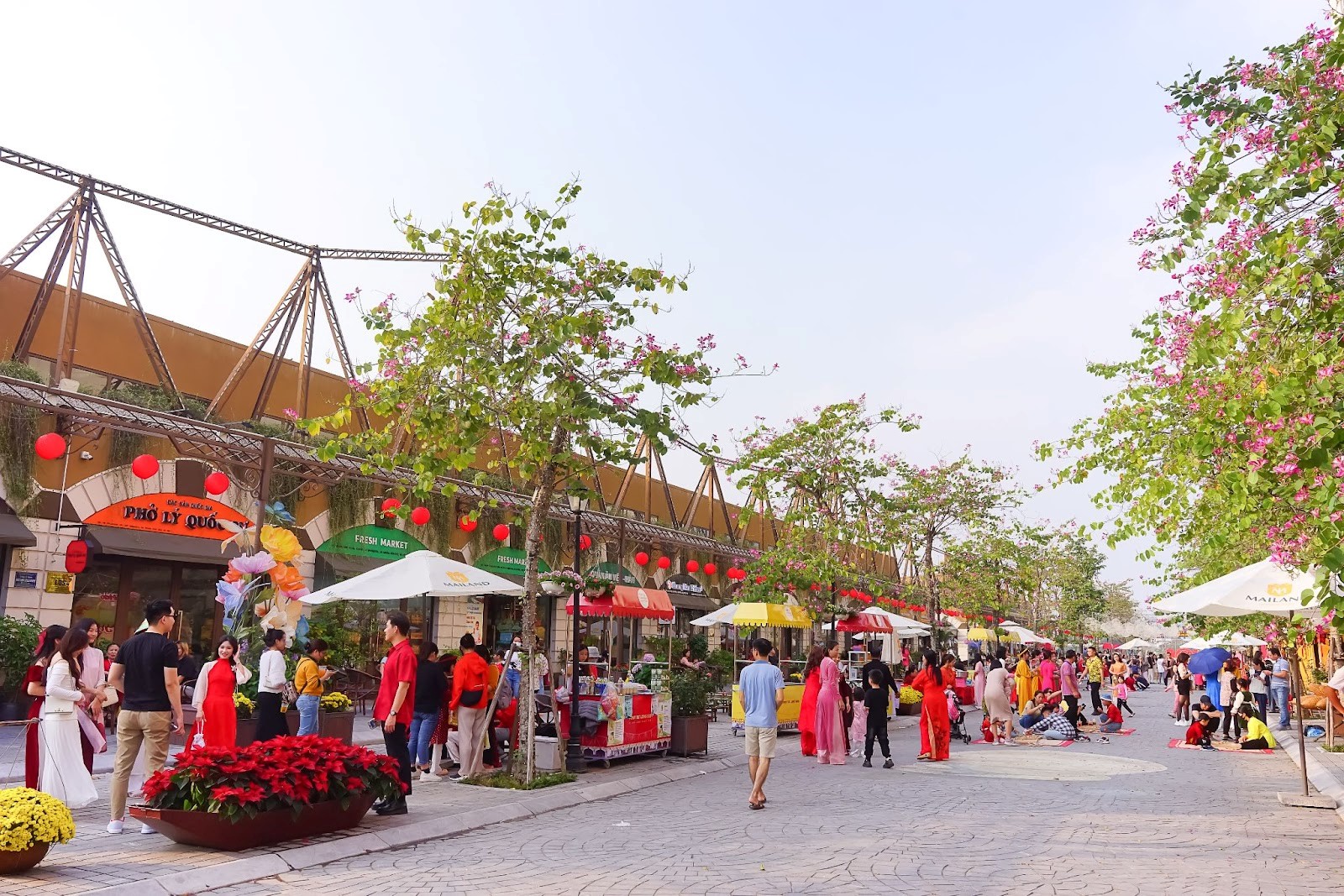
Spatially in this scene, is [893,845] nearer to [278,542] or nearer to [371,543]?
[278,542]

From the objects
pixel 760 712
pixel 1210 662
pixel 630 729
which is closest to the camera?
pixel 760 712

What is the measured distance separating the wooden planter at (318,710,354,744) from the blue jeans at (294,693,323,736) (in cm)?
51

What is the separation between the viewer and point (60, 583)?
17141 millimetres

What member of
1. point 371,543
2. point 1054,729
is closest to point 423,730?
point 371,543

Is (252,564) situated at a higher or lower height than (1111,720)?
higher

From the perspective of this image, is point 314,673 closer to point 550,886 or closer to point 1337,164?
point 550,886

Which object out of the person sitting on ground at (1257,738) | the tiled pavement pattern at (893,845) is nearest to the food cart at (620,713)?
the tiled pavement pattern at (893,845)

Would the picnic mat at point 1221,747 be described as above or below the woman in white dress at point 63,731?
below

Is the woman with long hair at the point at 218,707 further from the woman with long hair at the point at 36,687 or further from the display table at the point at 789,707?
the display table at the point at 789,707

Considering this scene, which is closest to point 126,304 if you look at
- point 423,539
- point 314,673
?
point 423,539

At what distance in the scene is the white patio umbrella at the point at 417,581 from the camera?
1422 cm

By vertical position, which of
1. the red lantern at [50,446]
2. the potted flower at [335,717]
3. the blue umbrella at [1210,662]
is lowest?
the potted flower at [335,717]

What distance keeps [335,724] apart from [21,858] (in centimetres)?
683

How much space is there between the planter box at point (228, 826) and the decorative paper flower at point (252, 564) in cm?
643
